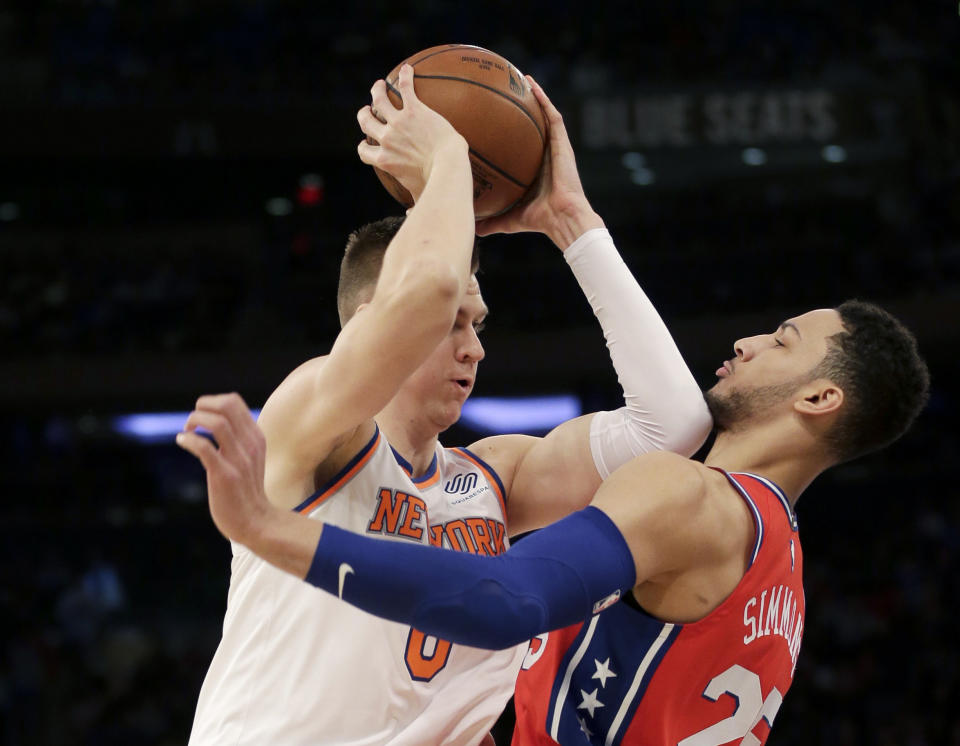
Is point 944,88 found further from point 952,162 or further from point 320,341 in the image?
point 320,341

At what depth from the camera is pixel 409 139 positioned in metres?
2.35

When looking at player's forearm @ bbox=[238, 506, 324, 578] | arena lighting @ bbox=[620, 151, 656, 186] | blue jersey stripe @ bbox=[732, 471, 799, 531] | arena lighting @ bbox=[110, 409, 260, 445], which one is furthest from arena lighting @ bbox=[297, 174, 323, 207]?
player's forearm @ bbox=[238, 506, 324, 578]

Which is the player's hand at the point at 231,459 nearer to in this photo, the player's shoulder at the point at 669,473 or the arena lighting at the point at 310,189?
the player's shoulder at the point at 669,473

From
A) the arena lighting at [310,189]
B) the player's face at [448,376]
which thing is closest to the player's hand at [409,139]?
the player's face at [448,376]

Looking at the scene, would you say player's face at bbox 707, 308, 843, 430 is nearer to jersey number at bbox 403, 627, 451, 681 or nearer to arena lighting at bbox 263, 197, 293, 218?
jersey number at bbox 403, 627, 451, 681

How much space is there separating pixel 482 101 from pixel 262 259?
36.3ft

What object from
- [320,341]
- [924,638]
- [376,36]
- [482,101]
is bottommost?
[924,638]

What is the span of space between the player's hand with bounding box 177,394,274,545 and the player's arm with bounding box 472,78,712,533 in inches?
47.7

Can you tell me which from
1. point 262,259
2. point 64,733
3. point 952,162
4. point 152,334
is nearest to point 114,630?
point 64,733

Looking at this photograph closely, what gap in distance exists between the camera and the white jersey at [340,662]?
233 centimetres

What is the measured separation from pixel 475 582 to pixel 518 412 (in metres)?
10.1

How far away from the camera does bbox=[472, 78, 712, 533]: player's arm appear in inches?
109

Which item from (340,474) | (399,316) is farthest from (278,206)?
(399,316)

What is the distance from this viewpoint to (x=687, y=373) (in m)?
2.79
